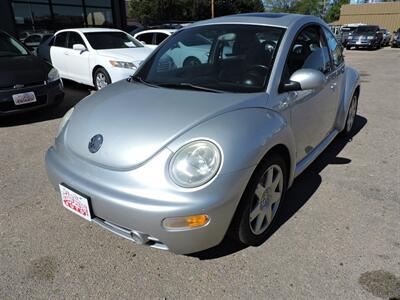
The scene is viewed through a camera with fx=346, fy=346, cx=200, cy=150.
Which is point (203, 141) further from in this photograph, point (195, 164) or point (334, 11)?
point (334, 11)

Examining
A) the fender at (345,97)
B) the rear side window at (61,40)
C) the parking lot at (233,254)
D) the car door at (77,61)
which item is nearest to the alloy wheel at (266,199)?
the parking lot at (233,254)

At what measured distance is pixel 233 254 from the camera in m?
2.43

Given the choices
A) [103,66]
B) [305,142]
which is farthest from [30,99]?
[305,142]

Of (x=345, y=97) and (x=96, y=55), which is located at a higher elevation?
(x=345, y=97)

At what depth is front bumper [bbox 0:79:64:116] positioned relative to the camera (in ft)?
16.1

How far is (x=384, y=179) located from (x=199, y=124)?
2416mm

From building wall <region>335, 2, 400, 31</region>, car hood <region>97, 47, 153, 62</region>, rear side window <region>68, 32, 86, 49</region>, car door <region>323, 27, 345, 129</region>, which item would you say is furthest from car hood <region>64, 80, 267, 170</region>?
building wall <region>335, 2, 400, 31</region>

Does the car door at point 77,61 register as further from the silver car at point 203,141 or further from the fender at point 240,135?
the fender at point 240,135

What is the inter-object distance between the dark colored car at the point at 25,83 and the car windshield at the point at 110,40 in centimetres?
176

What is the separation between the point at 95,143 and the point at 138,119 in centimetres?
32

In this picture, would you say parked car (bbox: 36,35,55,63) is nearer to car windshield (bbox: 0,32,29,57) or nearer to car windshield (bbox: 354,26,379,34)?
car windshield (bbox: 0,32,29,57)

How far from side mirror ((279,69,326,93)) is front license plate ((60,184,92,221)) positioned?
1579 millimetres

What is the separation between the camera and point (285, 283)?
2162 millimetres

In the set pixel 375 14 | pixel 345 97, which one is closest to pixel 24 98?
pixel 345 97
